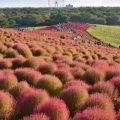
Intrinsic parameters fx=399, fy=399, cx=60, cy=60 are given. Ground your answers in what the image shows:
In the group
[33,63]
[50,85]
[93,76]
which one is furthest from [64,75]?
[33,63]

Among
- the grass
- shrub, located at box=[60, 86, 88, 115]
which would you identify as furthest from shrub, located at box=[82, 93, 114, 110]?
the grass

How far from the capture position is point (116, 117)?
23.4ft

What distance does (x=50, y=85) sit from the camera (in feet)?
33.6

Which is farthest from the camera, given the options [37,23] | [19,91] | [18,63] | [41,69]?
[37,23]

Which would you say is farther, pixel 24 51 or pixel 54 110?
pixel 24 51

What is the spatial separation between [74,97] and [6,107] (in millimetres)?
1519

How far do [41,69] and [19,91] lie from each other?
4.06 m

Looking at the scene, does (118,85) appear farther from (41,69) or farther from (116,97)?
(41,69)

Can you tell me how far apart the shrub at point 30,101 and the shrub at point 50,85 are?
1.62 meters

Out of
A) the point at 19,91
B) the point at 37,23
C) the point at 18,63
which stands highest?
the point at 19,91

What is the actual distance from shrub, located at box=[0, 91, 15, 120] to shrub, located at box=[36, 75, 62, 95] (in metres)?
1.86

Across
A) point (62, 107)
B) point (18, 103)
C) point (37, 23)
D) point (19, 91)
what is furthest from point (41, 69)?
point (37, 23)

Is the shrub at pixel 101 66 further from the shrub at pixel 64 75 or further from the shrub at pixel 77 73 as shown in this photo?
the shrub at pixel 64 75

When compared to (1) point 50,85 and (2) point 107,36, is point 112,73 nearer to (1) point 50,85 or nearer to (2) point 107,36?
(1) point 50,85
